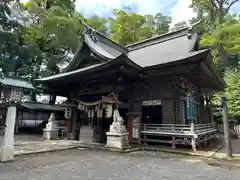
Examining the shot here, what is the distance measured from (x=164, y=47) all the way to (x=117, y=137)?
7.35 metres

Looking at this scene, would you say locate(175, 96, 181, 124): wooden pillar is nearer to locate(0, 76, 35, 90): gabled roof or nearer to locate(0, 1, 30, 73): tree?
locate(0, 76, 35, 90): gabled roof

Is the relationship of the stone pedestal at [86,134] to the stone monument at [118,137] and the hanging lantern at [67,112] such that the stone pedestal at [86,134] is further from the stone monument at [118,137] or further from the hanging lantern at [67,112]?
the stone monument at [118,137]

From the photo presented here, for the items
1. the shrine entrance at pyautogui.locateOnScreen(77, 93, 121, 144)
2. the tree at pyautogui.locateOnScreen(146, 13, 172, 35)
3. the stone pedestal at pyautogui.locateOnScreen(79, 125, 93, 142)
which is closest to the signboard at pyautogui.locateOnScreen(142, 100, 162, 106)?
the shrine entrance at pyautogui.locateOnScreen(77, 93, 121, 144)

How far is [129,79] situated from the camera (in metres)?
9.84

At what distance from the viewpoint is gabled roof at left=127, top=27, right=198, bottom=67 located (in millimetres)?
10477

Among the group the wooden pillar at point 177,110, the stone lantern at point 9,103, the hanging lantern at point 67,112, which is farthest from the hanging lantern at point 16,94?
the wooden pillar at point 177,110

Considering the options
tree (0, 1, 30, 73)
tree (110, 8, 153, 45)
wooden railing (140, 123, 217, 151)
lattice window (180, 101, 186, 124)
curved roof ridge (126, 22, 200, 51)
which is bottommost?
wooden railing (140, 123, 217, 151)

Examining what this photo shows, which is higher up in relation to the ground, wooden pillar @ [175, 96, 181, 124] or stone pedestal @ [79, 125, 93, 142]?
wooden pillar @ [175, 96, 181, 124]

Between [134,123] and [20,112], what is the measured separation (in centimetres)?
1594

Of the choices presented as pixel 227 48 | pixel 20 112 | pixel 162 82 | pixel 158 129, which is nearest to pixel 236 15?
pixel 227 48

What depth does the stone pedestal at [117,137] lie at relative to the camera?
8034 millimetres

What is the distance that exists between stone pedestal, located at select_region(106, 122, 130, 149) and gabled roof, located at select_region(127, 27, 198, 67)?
3.79 metres

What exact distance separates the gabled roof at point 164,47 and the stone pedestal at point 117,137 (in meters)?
3.79

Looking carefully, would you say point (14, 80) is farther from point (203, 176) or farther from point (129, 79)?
point (203, 176)
